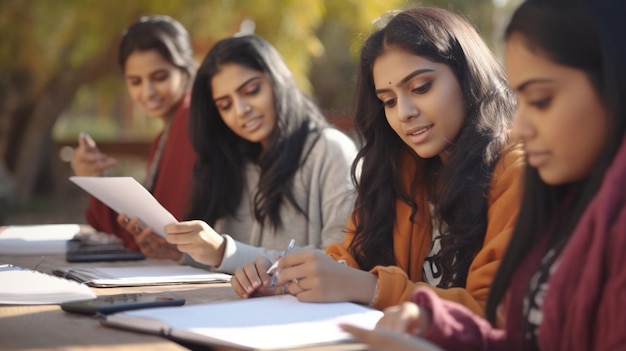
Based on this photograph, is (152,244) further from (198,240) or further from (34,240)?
(198,240)

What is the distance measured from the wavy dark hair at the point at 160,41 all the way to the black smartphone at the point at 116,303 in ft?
6.90

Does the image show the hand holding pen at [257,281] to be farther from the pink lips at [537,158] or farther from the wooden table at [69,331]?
the pink lips at [537,158]

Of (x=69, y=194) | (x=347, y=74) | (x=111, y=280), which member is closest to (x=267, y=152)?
(x=111, y=280)

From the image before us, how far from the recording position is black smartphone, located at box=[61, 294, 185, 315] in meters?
1.76

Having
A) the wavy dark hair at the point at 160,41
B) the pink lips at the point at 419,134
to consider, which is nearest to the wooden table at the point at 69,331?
the pink lips at the point at 419,134

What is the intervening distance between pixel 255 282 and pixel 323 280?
0.22 m

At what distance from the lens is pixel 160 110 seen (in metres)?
3.96

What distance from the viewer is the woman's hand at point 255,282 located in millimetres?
2032

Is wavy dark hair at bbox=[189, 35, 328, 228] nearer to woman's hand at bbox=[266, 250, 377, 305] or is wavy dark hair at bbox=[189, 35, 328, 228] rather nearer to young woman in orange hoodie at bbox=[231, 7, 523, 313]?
young woman in orange hoodie at bbox=[231, 7, 523, 313]

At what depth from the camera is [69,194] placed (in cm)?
1268

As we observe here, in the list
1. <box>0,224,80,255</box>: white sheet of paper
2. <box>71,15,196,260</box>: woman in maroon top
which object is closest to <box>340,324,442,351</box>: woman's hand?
<box>0,224,80,255</box>: white sheet of paper

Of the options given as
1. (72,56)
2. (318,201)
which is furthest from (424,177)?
(72,56)

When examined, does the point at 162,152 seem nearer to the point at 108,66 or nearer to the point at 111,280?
the point at 111,280

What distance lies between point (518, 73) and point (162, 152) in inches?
107
